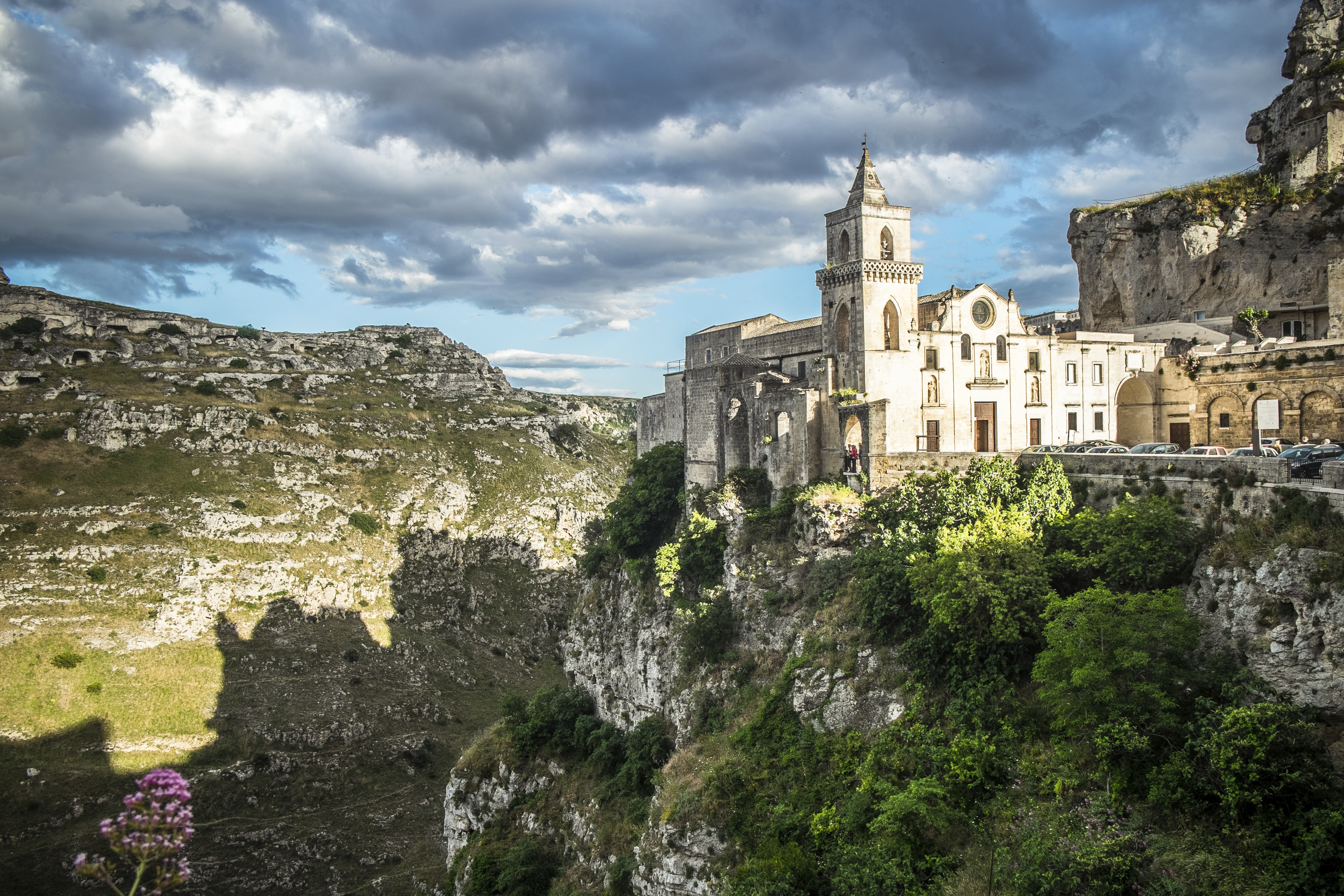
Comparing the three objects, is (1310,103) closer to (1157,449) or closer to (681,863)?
(1157,449)

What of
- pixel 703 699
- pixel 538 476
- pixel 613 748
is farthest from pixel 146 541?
pixel 703 699

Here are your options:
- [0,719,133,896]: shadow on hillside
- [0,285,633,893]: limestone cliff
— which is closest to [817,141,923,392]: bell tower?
[0,285,633,893]: limestone cliff

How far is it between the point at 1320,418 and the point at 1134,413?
30.1ft

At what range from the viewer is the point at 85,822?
1922 inches

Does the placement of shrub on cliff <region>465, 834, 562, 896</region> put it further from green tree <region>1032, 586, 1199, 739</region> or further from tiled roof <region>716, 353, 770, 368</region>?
green tree <region>1032, 586, 1199, 739</region>

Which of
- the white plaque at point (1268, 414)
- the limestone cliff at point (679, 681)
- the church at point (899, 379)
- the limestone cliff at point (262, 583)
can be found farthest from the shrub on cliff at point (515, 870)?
the white plaque at point (1268, 414)

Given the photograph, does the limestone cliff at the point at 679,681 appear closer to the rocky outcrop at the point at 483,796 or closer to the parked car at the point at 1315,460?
the rocky outcrop at the point at 483,796

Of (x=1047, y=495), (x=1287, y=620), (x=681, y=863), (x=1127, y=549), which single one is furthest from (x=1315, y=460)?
(x=681, y=863)

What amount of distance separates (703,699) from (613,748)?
9066 millimetres

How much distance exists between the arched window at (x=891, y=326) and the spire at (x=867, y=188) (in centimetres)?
525

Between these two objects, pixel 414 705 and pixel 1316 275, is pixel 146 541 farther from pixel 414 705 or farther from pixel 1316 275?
pixel 1316 275

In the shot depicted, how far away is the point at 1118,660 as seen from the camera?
21.4 metres

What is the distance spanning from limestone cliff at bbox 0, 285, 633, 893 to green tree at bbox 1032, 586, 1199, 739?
4437 cm

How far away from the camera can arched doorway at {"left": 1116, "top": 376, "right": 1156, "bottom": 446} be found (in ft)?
148
